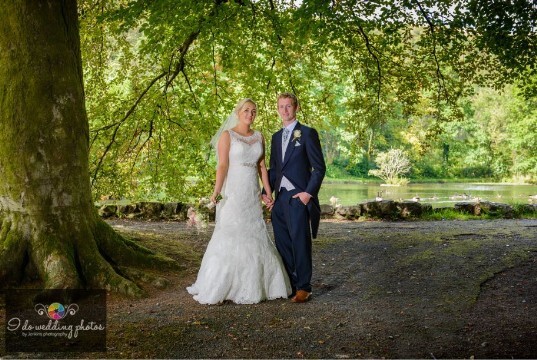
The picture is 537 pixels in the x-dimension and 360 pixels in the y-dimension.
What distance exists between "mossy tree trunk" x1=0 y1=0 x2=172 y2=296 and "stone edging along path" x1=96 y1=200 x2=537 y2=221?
25.4 ft

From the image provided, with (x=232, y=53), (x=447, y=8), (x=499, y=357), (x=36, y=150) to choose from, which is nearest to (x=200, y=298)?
(x=36, y=150)

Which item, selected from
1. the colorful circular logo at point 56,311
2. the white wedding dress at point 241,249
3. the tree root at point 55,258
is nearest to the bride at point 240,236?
the white wedding dress at point 241,249

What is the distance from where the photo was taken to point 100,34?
10.8 meters

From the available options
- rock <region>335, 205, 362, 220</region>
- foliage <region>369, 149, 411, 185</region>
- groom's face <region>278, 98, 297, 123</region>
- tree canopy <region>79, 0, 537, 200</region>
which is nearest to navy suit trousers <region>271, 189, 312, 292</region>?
groom's face <region>278, 98, 297, 123</region>

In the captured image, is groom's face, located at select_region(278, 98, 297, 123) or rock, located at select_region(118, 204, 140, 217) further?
rock, located at select_region(118, 204, 140, 217)

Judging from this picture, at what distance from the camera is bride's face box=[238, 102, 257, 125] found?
17.9 feet

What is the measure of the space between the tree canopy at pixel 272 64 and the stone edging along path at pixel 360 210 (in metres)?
2.31

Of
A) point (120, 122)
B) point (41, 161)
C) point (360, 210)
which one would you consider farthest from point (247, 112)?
point (360, 210)

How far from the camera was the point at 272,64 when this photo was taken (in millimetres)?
9523

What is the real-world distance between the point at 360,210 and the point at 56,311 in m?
10.3

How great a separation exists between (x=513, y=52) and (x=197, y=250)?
5964 mm

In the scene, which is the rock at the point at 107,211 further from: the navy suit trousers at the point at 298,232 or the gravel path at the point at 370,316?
the navy suit trousers at the point at 298,232

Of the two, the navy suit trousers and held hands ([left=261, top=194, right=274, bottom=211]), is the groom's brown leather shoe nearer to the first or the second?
the navy suit trousers

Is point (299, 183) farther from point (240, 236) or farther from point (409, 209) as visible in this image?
point (409, 209)
